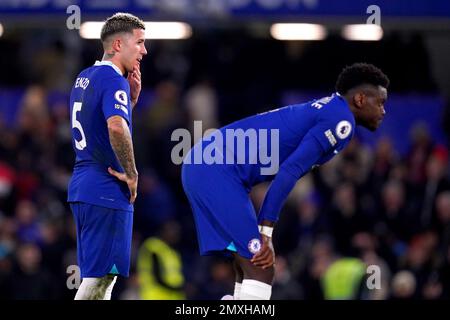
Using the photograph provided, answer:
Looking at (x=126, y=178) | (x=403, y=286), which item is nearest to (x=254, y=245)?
(x=126, y=178)

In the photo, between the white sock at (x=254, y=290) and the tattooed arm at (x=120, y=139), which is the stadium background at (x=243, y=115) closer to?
the white sock at (x=254, y=290)

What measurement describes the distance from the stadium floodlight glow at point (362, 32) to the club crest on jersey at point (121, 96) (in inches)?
311

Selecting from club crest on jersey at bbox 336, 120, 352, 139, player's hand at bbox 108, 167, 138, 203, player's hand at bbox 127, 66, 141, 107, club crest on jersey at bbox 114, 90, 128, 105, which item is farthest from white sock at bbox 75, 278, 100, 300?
club crest on jersey at bbox 336, 120, 352, 139

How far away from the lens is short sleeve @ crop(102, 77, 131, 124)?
816 centimetres

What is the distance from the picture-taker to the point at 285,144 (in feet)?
27.9

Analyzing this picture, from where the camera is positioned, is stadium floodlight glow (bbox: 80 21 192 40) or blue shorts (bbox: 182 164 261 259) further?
stadium floodlight glow (bbox: 80 21 192 40)

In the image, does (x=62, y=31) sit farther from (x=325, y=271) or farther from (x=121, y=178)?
(x=121, y=178)

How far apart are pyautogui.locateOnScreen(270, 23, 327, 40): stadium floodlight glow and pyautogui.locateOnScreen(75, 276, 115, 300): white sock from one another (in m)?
8.13

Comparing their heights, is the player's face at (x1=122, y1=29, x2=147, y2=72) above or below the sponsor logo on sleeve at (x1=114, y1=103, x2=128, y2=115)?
above

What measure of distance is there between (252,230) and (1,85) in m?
9.68

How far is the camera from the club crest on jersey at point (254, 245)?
828 centimetres

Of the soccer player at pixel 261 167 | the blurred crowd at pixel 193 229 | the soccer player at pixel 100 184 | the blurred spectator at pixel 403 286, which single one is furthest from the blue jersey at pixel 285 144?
the blurred spectator at pixel 403 286

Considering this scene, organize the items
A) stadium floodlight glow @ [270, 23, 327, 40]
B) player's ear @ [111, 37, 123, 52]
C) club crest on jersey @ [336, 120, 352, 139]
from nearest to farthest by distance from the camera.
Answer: club crest on jersey @ [336, 120, 352, 139]
player's ear @ [111, 37, 123, 52]
stadium floodlight glow @ [270, 23, 327, 40]

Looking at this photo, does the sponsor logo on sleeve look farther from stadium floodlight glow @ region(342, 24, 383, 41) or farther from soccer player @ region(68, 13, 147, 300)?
→ stadium floodlight glow @ region(342, 24, 383, 41)
